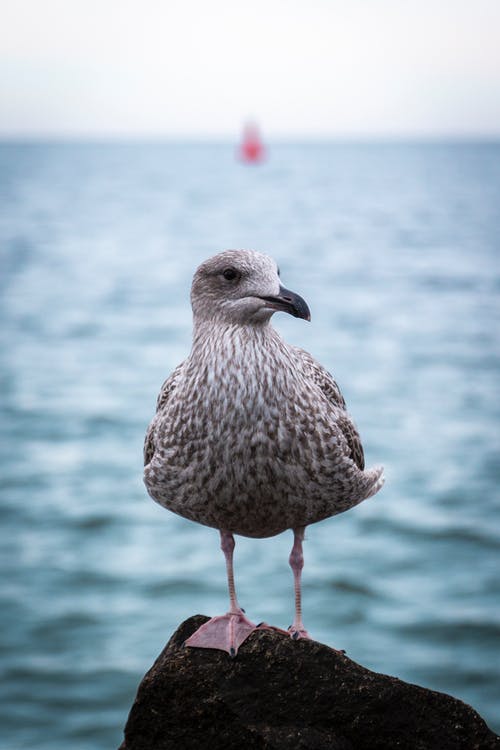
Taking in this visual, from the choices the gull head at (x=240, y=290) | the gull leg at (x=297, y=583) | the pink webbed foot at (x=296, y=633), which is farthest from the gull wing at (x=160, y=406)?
the pink webbed foot at (x=296, y=633)

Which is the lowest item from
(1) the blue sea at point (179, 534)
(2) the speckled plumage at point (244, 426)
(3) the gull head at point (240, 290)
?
(2) the speckled plumage at point (244, 426)

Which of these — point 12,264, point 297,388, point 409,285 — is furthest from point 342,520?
point 12,264

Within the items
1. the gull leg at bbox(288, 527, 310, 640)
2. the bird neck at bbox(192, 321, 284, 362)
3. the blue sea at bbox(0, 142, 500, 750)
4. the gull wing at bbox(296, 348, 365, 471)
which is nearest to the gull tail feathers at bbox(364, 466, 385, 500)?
the gull wing at bbox(296, 348, 365, 471)

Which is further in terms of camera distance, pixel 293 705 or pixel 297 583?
pixel 297 583

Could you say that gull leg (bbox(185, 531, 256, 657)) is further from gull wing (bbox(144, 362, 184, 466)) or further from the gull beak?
the gull beak

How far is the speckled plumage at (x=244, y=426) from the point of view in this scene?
22.6ft

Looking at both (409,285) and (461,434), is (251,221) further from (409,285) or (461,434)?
(461,434)

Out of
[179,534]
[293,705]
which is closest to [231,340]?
[293,705]

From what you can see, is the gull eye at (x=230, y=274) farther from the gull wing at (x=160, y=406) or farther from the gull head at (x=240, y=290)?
the gull wing at (x=160, y=406)

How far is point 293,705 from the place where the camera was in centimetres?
748

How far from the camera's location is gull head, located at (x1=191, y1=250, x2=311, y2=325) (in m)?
6.72

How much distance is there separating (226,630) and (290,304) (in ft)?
8.48

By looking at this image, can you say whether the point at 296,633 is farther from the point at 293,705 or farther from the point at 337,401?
the point at 337,401

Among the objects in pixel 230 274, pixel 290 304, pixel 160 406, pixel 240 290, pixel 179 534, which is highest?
pixel 179 534
